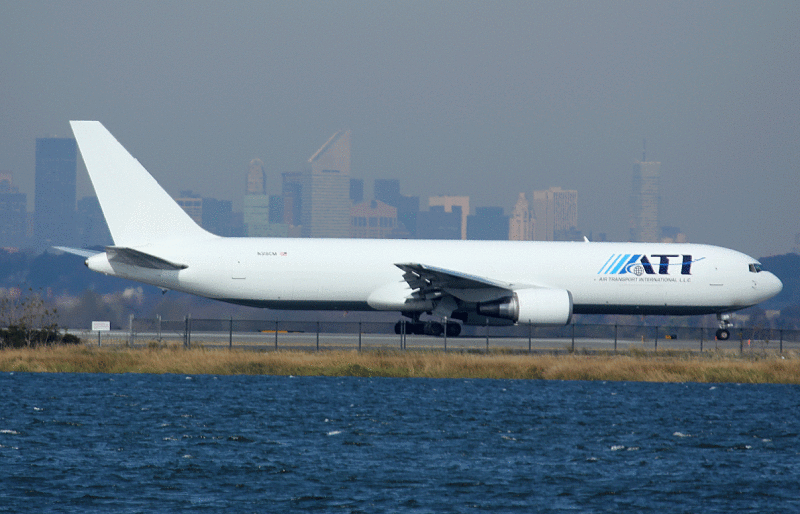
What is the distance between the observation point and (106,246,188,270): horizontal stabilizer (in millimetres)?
41844

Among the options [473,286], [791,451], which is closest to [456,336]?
[473,286]

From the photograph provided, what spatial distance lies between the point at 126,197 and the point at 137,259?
397 cm

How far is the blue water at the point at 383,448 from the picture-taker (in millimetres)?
19000

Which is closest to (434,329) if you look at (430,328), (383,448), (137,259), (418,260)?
(430,328)

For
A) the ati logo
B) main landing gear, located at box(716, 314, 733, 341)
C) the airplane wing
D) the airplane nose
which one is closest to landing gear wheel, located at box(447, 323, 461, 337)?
the airplane wing

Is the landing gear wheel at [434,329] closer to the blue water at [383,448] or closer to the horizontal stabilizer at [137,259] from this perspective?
the blue water at [383,448]

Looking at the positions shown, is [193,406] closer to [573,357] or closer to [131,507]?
[131,507]

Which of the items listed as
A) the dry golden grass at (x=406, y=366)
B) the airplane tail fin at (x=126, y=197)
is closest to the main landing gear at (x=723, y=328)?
the dry golden grass at (x=406, y=366)

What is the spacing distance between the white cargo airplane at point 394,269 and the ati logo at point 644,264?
43mm

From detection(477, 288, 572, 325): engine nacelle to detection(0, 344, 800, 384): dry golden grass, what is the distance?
445 cm

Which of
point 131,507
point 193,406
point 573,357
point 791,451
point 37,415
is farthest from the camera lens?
point 573,357

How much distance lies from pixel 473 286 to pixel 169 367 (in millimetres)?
13509

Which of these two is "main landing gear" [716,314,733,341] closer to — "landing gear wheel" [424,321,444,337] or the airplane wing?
the airplane wing

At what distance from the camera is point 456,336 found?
148ft
